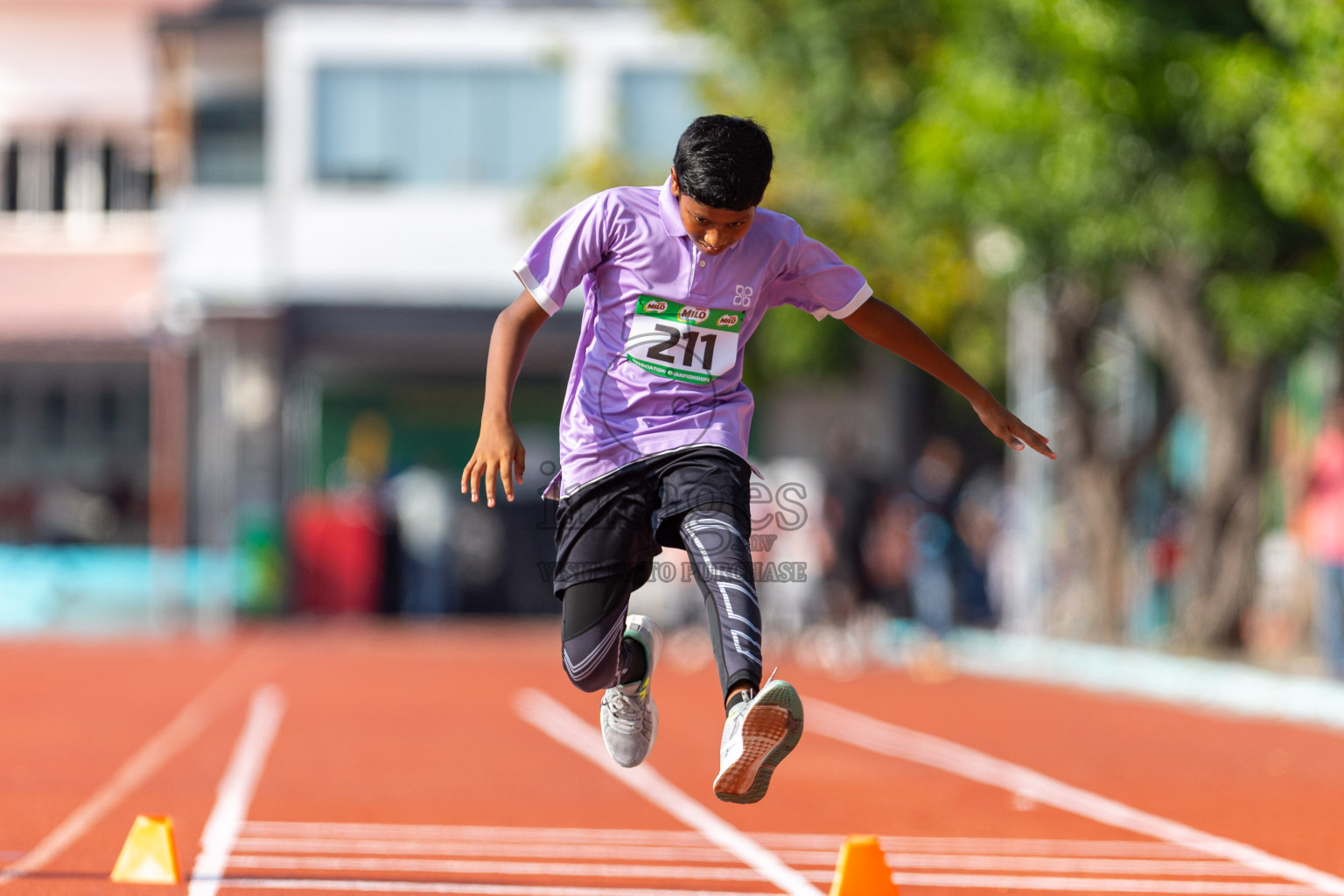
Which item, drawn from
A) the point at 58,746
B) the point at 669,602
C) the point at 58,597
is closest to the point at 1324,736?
the point at 58,746

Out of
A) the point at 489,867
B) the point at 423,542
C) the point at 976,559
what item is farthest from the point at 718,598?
the point at 423,542

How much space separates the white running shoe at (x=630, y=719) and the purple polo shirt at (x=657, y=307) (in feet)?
2.46

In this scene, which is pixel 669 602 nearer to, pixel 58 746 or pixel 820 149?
pixel 820 149

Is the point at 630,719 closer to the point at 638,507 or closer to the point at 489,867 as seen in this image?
the point at 638,507

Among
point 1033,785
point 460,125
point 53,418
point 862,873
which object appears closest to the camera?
point 862,873

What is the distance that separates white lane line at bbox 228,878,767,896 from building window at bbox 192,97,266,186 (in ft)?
88.8

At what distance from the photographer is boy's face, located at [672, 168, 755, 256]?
5531mm

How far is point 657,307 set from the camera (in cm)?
579

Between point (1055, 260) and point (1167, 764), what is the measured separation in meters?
6.60

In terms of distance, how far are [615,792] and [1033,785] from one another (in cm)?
217

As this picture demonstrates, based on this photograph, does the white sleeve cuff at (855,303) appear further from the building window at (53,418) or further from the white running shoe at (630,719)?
Answer: the building window at (53,418)

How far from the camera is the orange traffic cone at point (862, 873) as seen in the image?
579 cm

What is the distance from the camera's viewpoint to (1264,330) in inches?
668

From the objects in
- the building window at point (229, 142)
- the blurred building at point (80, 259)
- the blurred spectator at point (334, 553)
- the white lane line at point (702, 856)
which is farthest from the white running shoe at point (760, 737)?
the building window at point (229, 142)
